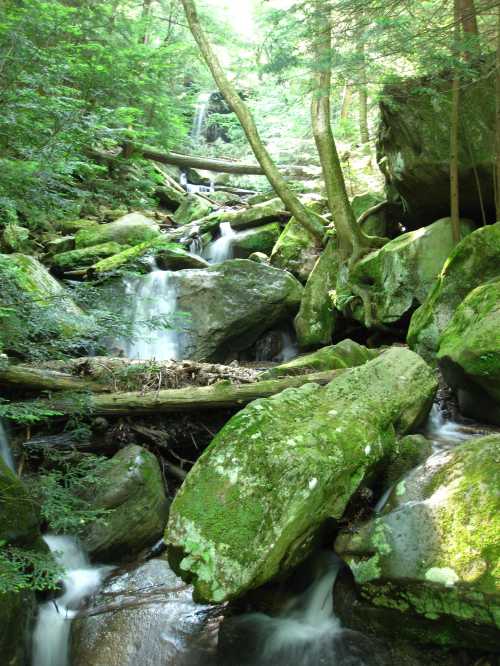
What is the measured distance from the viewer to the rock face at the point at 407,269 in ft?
26.0

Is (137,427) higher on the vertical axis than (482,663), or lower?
higher

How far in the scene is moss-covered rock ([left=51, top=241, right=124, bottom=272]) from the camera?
9492 mm

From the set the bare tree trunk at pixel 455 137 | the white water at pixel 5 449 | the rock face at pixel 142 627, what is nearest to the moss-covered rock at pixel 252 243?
the bare tree trunk at pixel 455 137

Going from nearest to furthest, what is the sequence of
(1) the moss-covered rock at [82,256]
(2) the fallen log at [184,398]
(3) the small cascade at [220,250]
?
(2) the fallen log at [184,398] → (1) the moss-covered rock at [82,256] → (3) the small cascade at [220,250]


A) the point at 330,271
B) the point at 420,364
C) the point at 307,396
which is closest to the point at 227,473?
the point at 307,396

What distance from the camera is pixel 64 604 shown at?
3.98 m

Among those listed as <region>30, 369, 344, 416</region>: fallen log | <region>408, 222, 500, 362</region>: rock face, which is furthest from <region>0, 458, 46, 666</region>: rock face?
<region>408, 222, 500, 362</region>: rock face

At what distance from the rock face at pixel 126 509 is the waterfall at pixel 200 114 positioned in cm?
2153

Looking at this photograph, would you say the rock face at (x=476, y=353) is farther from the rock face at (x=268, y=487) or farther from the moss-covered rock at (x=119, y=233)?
the moss-covered rock at (x=119, y=233)

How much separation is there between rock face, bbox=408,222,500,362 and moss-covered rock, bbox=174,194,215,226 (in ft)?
29.5

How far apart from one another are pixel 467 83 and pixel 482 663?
7350mm

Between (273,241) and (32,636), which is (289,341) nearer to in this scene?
(273,241)

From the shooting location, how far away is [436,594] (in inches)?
108

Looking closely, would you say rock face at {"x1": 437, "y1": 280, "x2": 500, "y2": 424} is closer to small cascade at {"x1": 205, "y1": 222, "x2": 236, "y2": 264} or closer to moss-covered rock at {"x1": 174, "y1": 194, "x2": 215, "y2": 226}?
small cascade at {"x1": 205, "y1": 222, "x2": 236, "y2": 264}
